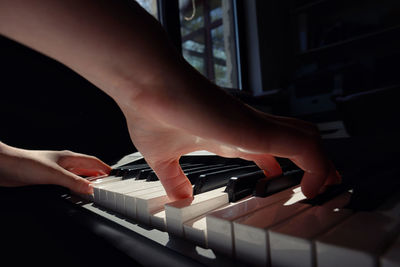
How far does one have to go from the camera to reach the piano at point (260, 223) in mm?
277

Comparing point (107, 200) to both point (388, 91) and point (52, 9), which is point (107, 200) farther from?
point (388, 91)

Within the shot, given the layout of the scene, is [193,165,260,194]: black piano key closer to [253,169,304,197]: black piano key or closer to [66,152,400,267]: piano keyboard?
[66,152,400,267]: piano keyboard

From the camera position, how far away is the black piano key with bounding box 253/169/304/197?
0.52m

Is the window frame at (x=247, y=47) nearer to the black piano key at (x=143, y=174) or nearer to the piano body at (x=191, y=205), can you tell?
the piano body at (x=191, y=205)

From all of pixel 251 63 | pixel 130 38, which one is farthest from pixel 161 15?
pixel 130 38

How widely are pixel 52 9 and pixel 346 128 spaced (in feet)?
4.17

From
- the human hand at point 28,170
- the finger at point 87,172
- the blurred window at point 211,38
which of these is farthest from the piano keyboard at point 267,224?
the blurred window at point 211,38

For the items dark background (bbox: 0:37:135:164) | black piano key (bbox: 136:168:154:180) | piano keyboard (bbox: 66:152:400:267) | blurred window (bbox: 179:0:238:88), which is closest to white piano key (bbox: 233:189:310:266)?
piano keyboard (bbox: 66:152:400:267)

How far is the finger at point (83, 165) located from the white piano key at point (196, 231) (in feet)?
2.46

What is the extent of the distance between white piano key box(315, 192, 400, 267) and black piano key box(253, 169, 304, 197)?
0.19 metres

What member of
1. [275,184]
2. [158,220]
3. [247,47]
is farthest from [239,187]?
[247,47]

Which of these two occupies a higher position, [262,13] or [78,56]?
[262,13]

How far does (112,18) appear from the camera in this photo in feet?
0.99

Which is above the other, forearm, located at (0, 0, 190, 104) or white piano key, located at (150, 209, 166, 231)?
forearm, located at (0, 0, 190, 104)
